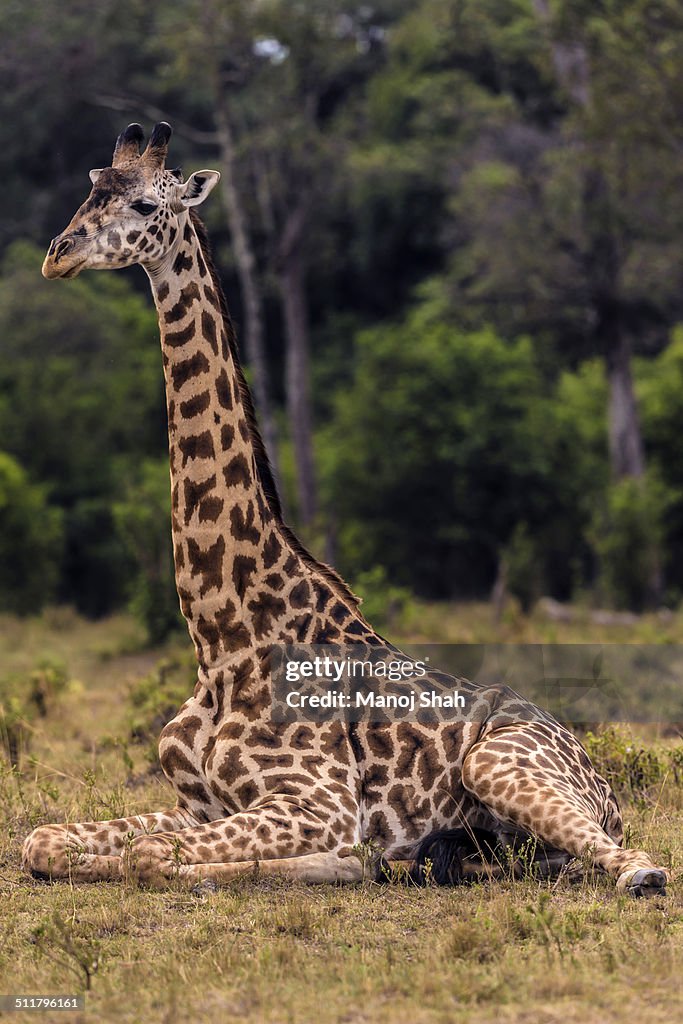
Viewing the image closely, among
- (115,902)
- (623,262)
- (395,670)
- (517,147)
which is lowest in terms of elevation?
(115,902)

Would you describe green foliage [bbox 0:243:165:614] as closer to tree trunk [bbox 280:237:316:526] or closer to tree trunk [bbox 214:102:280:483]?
tree trunk [bbox 280:237:316:526]

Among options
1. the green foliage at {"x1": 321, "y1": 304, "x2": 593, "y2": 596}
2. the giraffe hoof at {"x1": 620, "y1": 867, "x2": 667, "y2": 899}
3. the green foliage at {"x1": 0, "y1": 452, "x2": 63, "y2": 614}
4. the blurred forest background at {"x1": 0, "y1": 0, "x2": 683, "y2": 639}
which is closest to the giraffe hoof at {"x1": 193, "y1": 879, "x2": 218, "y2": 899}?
the giraffe hoof at {"x1": 620, "y1": 867, "x2": 667, "y2": 899}

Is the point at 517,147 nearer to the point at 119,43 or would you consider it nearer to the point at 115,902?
the point at 119,43

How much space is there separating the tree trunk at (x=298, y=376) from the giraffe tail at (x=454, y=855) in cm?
2248

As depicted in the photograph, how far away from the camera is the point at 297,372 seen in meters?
31.2

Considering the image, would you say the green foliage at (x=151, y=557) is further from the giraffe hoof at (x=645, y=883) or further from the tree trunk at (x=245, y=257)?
the giraffe hoof at (x=645, y=883)

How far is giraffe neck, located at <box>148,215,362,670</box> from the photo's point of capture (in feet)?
22.8

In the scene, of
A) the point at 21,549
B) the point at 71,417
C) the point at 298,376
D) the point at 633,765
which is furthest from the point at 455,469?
the point at 633,765

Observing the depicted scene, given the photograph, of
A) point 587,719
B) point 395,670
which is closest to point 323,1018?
point 395,670

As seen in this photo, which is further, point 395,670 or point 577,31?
point 577,31

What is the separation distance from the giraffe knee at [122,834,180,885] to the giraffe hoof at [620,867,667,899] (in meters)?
1.84

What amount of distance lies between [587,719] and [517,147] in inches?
783

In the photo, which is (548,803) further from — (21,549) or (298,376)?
(298,376)

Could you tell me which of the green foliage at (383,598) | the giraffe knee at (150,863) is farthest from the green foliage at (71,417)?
the giraffe knee at (150,863)
